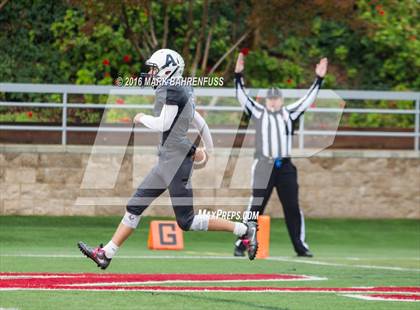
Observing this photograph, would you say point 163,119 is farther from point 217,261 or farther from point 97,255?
point 217,261

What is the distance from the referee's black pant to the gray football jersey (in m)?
4.95

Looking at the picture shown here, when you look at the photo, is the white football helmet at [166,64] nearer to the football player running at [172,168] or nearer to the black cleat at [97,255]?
the football player running at [172,168]

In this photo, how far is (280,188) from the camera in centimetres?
1550

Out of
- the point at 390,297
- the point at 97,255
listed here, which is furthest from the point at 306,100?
the point at 390,297

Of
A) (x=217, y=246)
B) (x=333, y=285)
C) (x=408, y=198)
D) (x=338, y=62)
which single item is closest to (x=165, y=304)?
(x=333, y=285)

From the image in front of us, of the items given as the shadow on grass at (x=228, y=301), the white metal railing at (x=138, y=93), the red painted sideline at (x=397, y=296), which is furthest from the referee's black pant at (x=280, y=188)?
the shadow on grass at (x=228, y=301)

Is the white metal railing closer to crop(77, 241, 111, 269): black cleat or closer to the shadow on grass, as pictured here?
crop(77, 241, 111, 269): black cleat

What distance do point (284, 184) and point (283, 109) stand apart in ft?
3.01

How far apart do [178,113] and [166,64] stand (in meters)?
0.42

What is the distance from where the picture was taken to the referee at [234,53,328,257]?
15.2 meters

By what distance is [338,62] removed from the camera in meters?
25.1

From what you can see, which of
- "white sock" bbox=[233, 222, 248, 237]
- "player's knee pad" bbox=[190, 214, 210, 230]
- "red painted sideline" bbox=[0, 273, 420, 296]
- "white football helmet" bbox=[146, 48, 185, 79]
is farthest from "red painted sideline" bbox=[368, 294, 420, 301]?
"white football helmet" bbox=[146, 48, 185, 79]

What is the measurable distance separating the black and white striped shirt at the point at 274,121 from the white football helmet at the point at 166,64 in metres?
4.75

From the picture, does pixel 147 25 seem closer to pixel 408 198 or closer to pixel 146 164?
pixel 146 164
